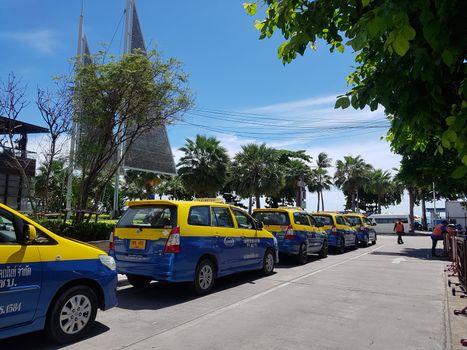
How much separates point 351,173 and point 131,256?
53774mm

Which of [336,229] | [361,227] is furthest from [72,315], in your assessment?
[361,227]

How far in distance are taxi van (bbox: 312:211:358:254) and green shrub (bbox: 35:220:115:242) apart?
30.2 feet

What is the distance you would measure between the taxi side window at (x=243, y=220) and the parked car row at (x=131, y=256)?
0.08 ft

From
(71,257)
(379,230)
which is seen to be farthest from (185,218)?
(379,230)

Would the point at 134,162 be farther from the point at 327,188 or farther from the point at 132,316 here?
the point at 327,188

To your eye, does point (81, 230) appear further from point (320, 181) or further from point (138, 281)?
point (320, 181)

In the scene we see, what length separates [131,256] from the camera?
323 inches

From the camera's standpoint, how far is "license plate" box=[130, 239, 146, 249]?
8.07 metres

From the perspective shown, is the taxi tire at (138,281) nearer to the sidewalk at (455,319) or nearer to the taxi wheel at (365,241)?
the sidewalk at (455,319)

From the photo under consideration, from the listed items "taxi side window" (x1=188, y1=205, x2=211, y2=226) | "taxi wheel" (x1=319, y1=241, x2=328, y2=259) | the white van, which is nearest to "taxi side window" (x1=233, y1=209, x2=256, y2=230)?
"taxi side window" (x1=188, y1=205, x2=211, y2=226)

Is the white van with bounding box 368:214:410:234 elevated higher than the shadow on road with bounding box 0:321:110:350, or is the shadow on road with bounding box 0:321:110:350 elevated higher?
the white van with bounding box 368:214:410:234

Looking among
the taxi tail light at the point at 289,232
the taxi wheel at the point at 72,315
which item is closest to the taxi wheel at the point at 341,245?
the taxi tail light at the point at 289,232

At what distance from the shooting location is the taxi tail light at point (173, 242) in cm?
783

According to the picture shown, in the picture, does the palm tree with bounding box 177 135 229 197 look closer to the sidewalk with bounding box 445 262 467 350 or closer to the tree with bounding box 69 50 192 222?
the tree with bounding box 69 50 192 222
